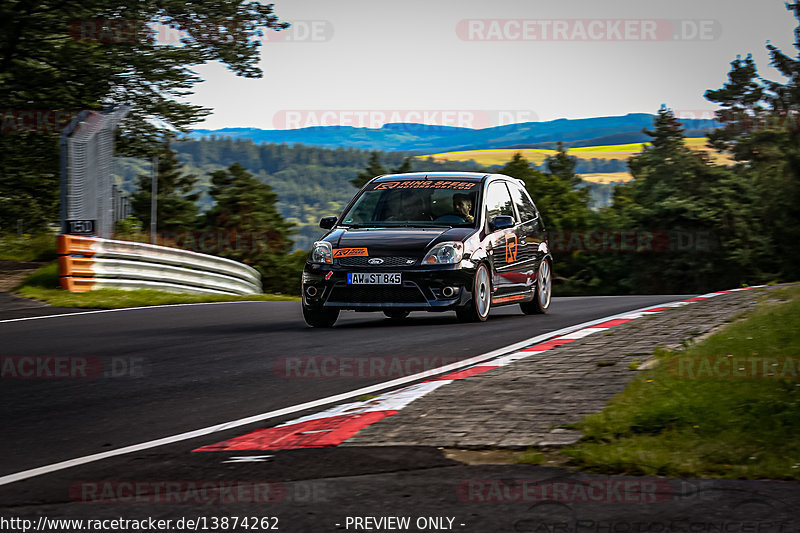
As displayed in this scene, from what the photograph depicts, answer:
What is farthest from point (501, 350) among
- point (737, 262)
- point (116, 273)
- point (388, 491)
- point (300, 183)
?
point (300, 183)

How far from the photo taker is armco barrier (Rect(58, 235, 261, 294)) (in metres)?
15.1

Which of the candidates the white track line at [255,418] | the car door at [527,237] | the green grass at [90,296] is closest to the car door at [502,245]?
the car door at [527,237]

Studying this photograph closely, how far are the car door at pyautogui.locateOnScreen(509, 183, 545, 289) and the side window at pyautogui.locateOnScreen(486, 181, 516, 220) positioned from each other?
23 cm

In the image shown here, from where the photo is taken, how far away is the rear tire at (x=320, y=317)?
11.1 metres

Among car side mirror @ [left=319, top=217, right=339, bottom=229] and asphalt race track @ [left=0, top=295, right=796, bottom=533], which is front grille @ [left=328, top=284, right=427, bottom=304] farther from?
car side mirror @ [left=319, top=217, right=339, bottom=229]

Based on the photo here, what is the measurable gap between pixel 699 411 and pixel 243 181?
6914cm

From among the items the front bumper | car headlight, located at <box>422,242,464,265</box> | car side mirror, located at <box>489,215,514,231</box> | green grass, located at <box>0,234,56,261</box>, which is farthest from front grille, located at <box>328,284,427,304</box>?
green grass, located at <box>0,234,56,261</box>

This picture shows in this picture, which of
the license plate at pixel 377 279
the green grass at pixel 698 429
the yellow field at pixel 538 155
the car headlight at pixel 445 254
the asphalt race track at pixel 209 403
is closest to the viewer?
the asphalt race track at pixel 209 403

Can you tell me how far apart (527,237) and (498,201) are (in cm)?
81

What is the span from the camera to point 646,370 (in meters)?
6.57

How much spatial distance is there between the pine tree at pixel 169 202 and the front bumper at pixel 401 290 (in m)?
45.7

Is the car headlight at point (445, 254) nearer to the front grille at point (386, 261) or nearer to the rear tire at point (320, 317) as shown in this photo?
the front grille at point (386, 261)

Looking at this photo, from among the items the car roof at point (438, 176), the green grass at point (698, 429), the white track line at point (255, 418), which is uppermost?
the car roof at point (438, 176)

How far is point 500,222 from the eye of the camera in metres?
11.7
